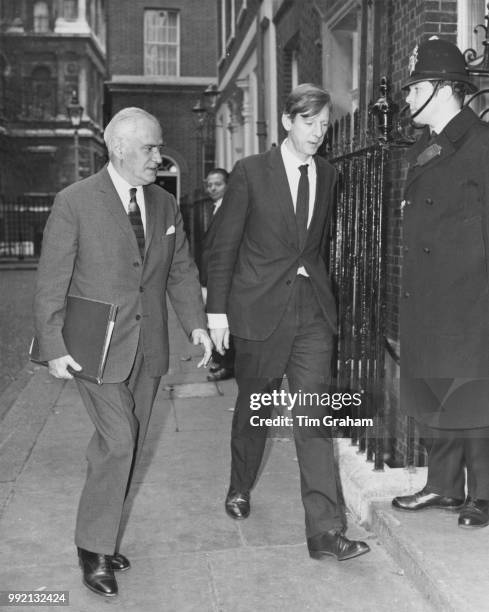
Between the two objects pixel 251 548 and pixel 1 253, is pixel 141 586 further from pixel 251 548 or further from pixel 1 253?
pixel 1 253

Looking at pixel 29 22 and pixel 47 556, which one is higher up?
pixel 29 22

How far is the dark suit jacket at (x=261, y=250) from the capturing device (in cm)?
384

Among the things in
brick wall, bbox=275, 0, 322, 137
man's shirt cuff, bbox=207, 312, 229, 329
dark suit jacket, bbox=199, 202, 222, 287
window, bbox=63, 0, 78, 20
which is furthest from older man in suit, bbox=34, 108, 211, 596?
window, bbox=63, 0, 78, 20

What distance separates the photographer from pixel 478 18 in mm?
5086

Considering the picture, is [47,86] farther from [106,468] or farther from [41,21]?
[106,468]

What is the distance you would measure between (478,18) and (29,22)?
4534cm

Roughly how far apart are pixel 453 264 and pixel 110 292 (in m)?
1.50

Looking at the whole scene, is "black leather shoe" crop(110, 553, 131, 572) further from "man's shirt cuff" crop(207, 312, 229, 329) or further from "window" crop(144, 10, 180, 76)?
"window" crop(144, 10, 180, 76)

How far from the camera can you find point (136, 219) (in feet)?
11.7

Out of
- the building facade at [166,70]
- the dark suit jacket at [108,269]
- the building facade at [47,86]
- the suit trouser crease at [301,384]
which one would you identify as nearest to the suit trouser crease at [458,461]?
the suit trouser crease at [301,384]

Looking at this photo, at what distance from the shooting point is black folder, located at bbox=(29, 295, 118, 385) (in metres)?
3.37

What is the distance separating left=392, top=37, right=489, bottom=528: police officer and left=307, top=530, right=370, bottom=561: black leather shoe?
0.52 m

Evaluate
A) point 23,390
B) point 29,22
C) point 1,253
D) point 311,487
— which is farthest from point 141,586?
point 29,22

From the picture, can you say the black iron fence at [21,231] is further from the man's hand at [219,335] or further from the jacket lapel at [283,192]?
the jacket lapel at [283,192]
